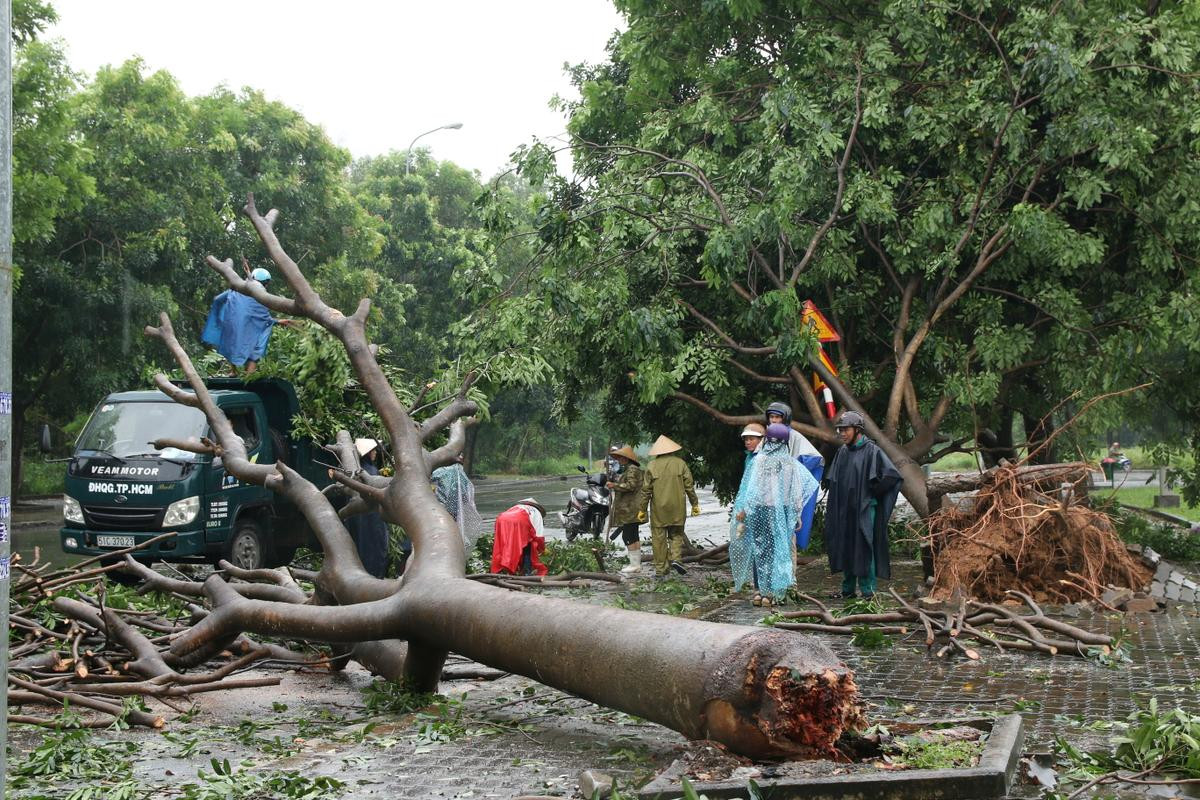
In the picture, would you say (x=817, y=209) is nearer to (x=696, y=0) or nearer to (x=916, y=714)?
(x=696, y=0)

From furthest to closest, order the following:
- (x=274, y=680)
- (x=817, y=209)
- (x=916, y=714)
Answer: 1. (x=817, y=209)
2. (x=274, y=680)
3. (x=916, y=714)

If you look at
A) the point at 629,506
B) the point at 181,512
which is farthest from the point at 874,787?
the point at 629,506

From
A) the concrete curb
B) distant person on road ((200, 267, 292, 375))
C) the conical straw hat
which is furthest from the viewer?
the conical straw hat

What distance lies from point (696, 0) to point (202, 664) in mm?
11972

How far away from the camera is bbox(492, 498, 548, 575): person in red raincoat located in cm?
1293

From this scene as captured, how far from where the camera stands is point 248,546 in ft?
45.2

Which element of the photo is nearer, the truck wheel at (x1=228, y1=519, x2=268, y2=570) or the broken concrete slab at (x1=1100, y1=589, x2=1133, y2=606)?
the broken concrete slab at (x1=1100, y1=589, x2=1133, y2=606)

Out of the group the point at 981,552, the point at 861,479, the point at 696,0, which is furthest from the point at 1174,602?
the point at 696,0

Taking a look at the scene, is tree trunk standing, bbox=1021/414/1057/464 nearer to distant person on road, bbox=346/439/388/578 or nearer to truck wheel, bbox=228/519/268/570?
distant person on road, bbox=346/439/388/578

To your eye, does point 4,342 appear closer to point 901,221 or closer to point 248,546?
point 248,546

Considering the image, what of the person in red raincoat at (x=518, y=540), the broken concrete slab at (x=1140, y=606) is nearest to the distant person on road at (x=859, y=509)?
the broken concrete slab at (x=1140, y=606)

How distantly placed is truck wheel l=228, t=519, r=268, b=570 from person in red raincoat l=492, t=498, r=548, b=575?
2775mm

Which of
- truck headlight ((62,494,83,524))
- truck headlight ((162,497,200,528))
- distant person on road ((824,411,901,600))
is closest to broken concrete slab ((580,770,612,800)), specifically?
distant person on road ((824,411,901,600))

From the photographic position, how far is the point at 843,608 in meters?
10.5
